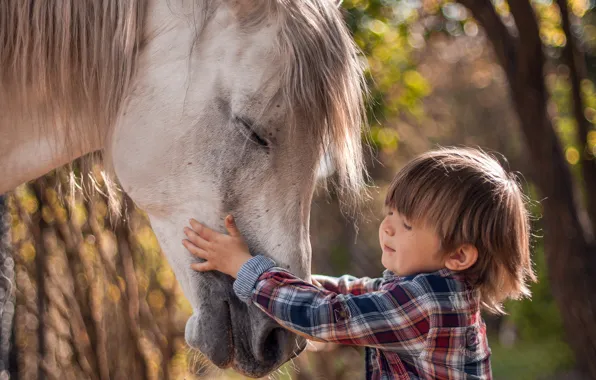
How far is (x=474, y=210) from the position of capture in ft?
6.06

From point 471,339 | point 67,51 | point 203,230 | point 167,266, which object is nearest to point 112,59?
point 67,51

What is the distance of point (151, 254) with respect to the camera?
4.45 m

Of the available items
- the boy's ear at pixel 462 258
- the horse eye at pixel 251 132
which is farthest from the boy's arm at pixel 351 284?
the horse eye at pixel 251 132

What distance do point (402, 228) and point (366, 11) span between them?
2.55 meters

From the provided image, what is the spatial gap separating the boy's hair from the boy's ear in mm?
17

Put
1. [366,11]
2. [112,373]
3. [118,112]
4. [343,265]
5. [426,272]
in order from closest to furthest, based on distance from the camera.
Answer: [426,272] → [118,112] → [112,373] → [366,11] → [343,265]

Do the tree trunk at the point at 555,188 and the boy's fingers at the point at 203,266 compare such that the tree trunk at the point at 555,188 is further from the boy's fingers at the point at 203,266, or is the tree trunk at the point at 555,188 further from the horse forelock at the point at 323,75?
the boy's fingers at the point at 203,266

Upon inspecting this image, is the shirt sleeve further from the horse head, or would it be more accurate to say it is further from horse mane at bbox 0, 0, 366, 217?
horse mane at bbox 0, 0, 366, 217

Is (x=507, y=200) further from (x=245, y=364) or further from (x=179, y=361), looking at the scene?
(x=179, y=361)

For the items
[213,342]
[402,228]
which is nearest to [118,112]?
[213,342]

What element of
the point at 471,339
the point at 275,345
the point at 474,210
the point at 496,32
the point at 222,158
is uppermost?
the point at 496,32

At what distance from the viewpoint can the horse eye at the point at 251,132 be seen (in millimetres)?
1896

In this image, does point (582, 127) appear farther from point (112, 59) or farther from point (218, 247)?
point (112, 59)

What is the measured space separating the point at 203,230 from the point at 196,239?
36mm
